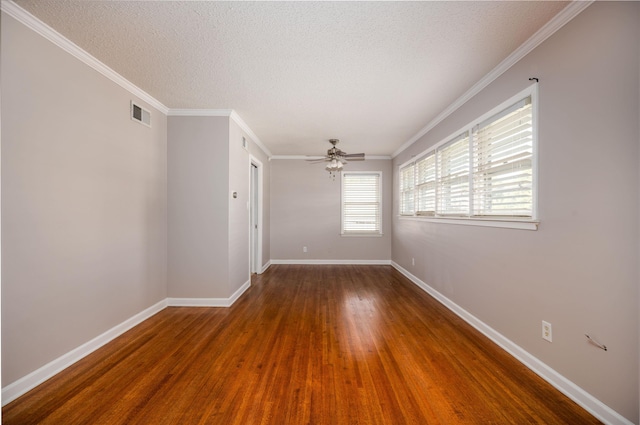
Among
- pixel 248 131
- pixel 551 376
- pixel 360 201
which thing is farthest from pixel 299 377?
pixel 360 201

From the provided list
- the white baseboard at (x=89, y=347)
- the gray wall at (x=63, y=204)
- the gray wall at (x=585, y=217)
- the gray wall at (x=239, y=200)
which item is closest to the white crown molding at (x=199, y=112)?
the gray wall at (x=239, y=200)

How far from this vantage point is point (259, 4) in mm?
1876

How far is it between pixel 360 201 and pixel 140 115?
15.2 ft

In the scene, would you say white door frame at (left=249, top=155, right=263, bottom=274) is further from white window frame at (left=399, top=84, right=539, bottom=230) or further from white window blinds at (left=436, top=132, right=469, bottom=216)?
white window blinds at (left=436, top=132, right=469, bottom=216)

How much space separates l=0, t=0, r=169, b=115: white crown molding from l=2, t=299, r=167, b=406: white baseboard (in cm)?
243

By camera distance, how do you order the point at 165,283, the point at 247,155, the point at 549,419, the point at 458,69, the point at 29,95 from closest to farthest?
the point at 549,419 < the point at 29,95 < the point at 458,69 < the point at 165,283 < the point at 247,155

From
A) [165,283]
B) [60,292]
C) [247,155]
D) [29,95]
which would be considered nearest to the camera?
[29,95]

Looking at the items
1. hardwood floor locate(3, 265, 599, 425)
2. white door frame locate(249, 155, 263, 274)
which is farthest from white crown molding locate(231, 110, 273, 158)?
hardwood floor locate(3, 265, 599, 425)

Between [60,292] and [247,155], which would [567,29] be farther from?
[60,292]

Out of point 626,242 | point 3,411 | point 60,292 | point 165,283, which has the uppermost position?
point 626,242

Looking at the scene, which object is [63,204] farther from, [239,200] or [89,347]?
[239,200]

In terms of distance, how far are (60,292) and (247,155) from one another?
9.63 ft

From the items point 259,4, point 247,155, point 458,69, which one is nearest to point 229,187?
point 247,155

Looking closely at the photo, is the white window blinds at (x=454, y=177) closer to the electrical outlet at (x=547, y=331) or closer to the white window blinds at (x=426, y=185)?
the white window blinds at (x=426, y=185)
